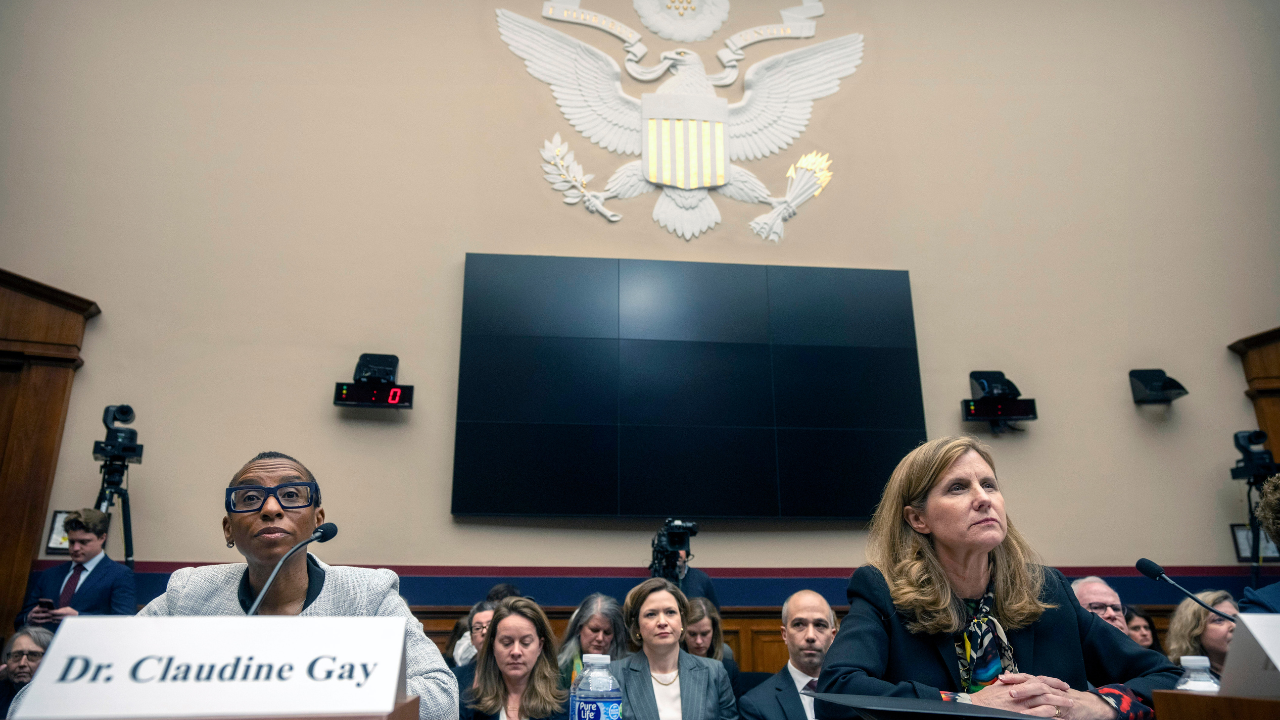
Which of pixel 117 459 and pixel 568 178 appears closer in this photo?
pixel 117 459

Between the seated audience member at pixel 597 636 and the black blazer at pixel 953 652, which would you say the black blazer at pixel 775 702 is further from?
the black blazer at pixel 953 652

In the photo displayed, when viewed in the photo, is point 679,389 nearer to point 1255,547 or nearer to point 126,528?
point 126,528

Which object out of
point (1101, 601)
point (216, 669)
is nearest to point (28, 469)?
point (216, 669)

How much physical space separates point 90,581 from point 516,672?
2605 millimetres

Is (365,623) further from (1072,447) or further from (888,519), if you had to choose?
(1072,447)

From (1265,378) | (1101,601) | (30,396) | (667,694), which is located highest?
(1265,378)

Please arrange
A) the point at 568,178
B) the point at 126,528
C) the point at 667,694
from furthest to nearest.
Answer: the point at 568,178, the point at 126,528, the point at 667,694

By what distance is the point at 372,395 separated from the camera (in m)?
4.98

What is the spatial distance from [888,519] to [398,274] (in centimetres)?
438

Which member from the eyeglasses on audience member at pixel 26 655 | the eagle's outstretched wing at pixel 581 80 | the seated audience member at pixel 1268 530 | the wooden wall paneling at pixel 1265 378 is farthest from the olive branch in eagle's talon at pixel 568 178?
the wooden wall paneling at pixel 1265 378

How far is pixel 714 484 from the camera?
16.5ft

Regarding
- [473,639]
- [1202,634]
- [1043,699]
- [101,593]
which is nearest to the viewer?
[1043,699]

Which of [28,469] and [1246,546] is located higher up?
[28,469]

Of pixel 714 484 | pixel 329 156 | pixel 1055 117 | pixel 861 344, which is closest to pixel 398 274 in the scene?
pixel 329 156
